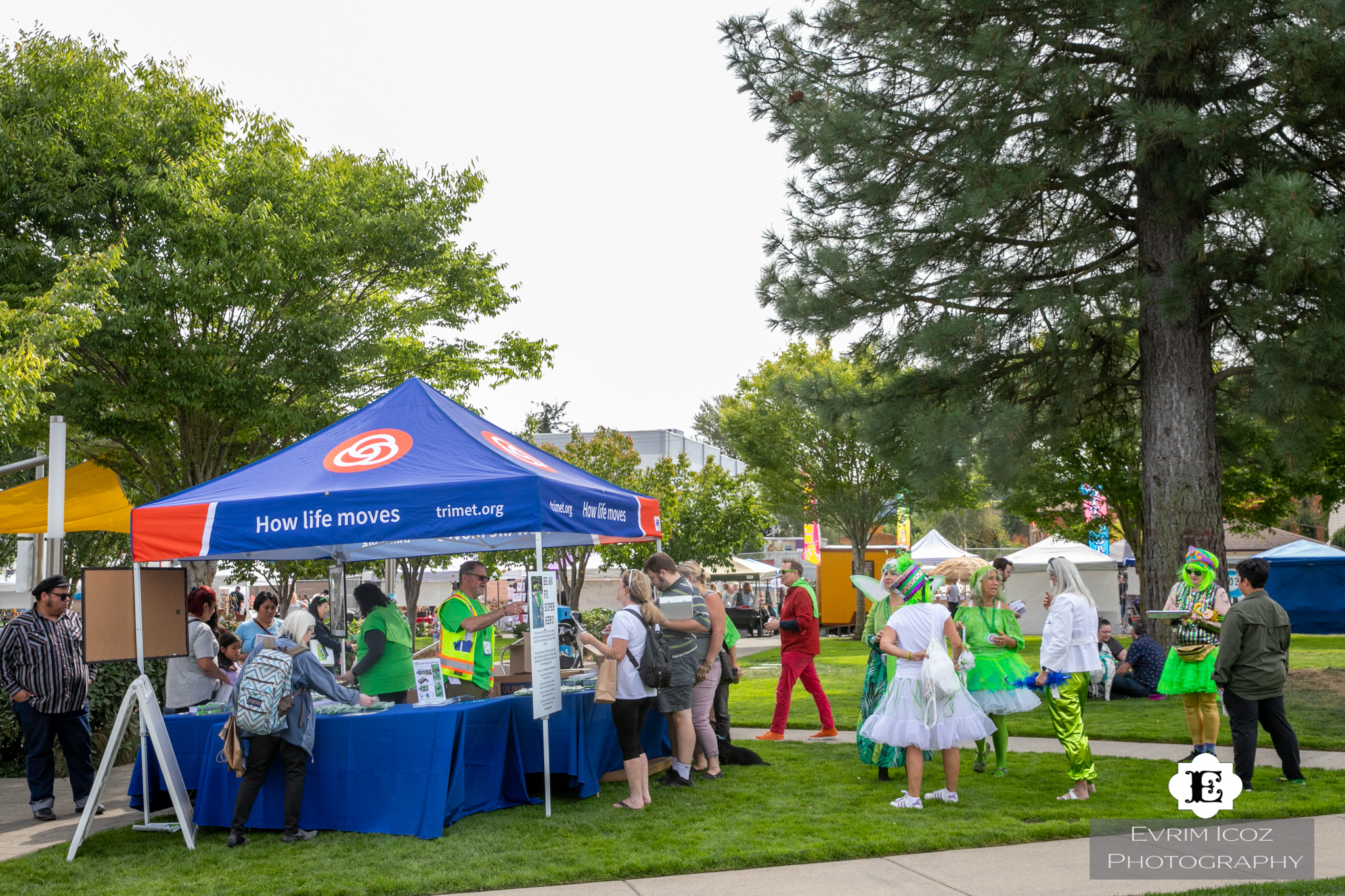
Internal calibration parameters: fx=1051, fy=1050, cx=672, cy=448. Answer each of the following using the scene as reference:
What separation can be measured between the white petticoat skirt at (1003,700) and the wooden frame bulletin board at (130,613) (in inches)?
237

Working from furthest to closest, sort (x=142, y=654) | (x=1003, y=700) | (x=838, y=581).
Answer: (x=838, y=581) → (x=1003, y=700) → (x=142, y=654)

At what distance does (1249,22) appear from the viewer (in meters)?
11.6

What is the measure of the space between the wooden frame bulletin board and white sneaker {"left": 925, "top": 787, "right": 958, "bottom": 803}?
551cm

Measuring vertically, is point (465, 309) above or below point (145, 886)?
above

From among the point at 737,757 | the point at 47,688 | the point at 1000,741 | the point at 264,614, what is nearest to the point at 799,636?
the point at 737,757

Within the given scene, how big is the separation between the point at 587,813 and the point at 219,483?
369cm

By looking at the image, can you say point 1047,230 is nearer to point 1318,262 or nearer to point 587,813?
point 1318,262

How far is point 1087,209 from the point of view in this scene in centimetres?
1389

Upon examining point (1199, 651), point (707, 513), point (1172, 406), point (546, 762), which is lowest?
point (546, 762)

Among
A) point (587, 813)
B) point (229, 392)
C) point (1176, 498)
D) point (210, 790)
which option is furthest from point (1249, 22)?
point (229, 392)

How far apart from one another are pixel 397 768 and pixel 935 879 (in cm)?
344

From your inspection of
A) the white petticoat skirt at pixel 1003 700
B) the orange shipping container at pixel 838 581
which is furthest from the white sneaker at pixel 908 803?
the orange shipping container at pixel 838 581

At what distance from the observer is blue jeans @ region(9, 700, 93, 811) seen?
7.79 metres

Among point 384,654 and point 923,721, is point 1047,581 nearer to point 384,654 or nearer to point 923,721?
point 923,721
